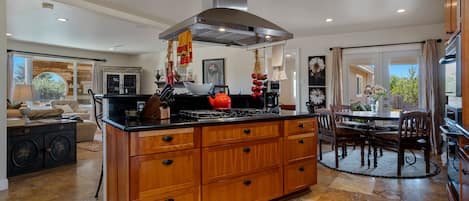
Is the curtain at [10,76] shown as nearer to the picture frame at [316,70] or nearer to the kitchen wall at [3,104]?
the kitchen wall at [3,104]

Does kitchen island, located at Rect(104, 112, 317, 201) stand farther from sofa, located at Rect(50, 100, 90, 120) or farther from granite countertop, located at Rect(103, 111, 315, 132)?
sofa, located at Rect(50, 100, 90, 120)

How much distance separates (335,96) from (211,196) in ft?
14.9

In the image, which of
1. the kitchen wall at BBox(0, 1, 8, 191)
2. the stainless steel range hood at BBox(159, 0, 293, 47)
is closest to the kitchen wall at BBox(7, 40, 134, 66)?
the kitchen wall at BBox(0, 1, 8, 191)

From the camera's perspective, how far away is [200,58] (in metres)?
8.26

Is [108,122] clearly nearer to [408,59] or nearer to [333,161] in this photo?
[333,161]

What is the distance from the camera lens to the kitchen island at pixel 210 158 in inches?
74.5

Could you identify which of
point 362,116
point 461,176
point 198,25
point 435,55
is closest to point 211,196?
point 198,25

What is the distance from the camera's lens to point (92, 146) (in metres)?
5.62

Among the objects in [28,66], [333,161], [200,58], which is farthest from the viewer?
[200,58]

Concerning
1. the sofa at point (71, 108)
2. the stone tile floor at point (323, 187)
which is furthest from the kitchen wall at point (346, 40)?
the sofa at point (71, 108)

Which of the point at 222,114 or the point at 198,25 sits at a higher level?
the point at 198,25

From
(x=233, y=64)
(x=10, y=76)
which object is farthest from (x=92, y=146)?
(x=233, y=64)

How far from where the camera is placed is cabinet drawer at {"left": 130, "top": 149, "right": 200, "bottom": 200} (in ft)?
6.11

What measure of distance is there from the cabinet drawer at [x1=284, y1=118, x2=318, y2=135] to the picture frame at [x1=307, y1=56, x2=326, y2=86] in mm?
3607
